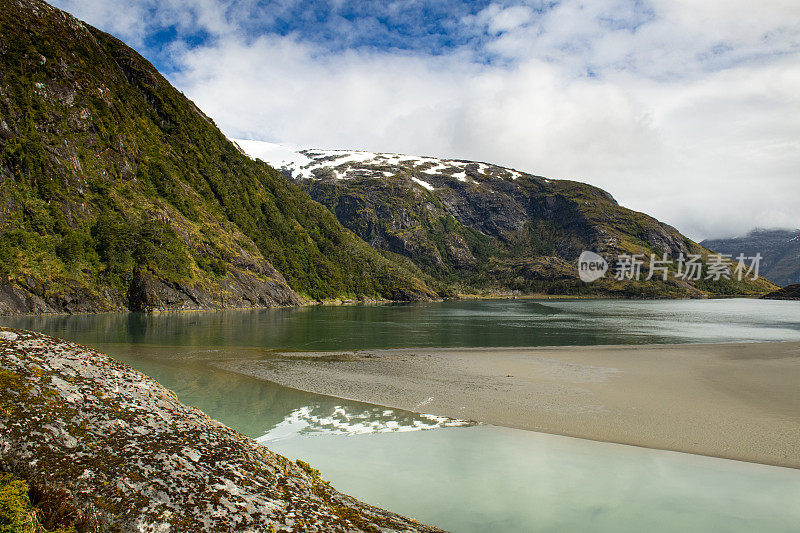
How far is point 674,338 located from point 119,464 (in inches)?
2594

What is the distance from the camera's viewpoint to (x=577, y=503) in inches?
486

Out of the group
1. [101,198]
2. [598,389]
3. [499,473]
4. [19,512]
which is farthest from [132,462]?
[101,198]

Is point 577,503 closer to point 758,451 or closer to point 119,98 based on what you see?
point 758,451

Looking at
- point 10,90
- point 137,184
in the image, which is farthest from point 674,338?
point 10,90

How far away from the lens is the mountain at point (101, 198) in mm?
97062

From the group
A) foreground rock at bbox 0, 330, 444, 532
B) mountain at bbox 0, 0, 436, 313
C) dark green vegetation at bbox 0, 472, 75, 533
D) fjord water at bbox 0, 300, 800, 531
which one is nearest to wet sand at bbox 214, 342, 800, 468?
fjord water at bbox 0, 300, 800, 531

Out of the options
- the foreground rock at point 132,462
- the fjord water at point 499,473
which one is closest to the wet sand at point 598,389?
the fjord water at point 499,473

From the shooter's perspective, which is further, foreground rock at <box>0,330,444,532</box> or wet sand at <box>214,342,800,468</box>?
wet sand at <box>214,342,800,468</box>

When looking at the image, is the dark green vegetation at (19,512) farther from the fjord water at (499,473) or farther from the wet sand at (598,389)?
the wet sand at (598,389)

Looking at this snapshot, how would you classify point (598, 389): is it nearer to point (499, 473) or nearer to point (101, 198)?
point (499, 473)

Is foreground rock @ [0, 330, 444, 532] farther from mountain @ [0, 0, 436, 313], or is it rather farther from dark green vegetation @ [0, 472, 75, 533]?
mountain @ [0, 0, 436, 313]

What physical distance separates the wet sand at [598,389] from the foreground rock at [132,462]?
594 inches

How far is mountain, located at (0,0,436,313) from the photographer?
9706cm

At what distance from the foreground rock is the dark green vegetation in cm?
13
